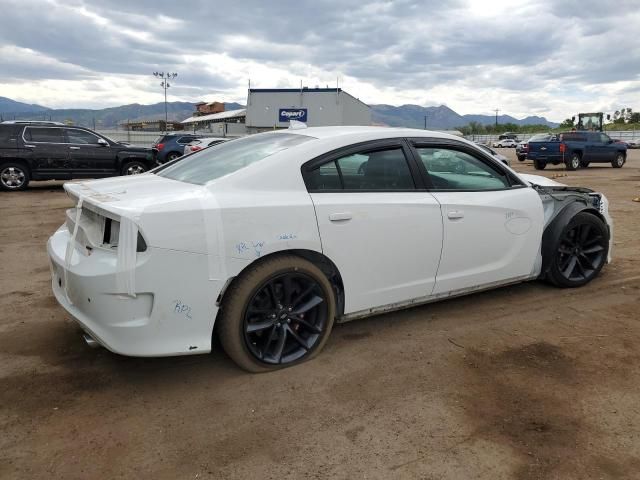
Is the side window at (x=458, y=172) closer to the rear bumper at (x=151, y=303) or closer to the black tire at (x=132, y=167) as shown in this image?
the rear bumper at (x=151, y=303)

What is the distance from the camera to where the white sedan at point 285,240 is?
2.81m

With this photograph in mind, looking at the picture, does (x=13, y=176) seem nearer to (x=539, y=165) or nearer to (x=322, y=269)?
(x=322, y=269)

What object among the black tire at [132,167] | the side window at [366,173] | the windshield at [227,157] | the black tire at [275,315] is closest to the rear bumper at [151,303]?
the black tire at [275,315]

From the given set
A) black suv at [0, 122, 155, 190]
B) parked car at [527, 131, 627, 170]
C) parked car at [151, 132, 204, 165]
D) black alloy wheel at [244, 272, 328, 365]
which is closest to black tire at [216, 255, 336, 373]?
black alloy wheel at [244, 272, 328, 365]

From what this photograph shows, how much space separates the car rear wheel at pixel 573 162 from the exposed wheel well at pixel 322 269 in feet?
65.8

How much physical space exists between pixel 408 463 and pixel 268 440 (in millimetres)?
676

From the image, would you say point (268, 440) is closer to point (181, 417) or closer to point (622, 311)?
point (181, 417)

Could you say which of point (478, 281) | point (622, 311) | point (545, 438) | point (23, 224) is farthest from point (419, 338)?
point (23, 224)

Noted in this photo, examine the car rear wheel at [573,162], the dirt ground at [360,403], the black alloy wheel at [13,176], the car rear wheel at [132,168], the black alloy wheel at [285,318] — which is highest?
the car rear wheel at [573,162]

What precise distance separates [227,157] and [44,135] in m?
11.4

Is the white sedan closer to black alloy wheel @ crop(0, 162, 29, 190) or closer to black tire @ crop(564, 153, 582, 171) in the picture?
black alloy wheel @ crop(0, 162, 29, 190)

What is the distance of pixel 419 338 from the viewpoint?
3.78 m

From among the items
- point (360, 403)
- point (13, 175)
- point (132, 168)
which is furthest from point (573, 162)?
point (360, 403)

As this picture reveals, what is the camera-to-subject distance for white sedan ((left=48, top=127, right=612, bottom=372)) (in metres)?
2.81
